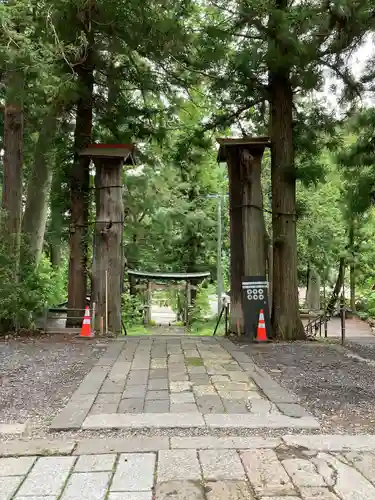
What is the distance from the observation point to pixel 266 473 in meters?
2.78

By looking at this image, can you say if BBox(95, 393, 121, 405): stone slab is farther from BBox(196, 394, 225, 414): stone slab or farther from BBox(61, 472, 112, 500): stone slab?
BBox(61, 472, 112, 500): stone slab

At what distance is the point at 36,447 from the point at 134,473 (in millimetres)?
807

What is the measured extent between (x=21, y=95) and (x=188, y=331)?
1357 cm

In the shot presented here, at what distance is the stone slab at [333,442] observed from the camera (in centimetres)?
319

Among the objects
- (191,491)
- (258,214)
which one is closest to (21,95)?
(258,214)

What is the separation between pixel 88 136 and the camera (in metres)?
9.59

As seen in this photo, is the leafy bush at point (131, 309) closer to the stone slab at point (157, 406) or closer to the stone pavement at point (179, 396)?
the stone pavement at point (179, 396)

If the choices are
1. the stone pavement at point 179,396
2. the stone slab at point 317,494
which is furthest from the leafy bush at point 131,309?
the stone slab at point 317,494

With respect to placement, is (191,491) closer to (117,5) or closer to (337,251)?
(117,5)

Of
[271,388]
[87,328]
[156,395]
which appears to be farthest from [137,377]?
[87,328]

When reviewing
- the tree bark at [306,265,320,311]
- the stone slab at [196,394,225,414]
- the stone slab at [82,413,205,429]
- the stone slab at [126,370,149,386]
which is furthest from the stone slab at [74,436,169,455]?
the tree bark at [306,265,320,311]

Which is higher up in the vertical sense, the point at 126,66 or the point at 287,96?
the point at 126,66

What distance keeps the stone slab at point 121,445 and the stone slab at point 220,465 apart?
31 cm

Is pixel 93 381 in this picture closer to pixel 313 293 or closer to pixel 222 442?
pixel 222 442
